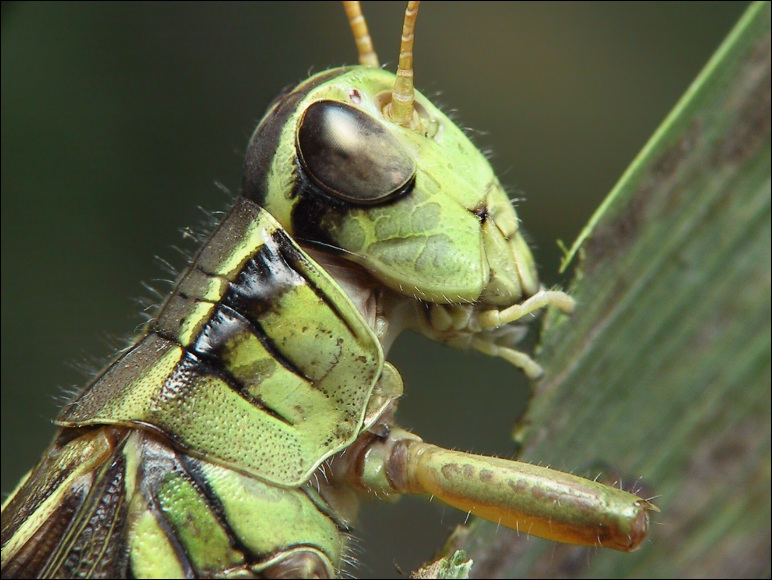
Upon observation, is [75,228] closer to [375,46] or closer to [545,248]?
[375,46]

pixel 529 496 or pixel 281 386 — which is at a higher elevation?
pixel 281 386

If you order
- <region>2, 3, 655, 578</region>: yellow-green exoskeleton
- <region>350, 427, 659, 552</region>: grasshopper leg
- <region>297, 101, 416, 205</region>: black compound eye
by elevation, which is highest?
<region>297, 101, 416, 205</region>: black compound eye

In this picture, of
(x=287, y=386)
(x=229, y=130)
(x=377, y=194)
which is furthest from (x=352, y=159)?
(x=229, y=130)

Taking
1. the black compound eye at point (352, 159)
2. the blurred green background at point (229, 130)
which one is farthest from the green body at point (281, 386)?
the blurred green background at point (229, 130)

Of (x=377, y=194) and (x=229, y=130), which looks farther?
(x=229, y=130)

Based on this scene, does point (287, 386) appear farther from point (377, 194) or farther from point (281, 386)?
point (377, 194)

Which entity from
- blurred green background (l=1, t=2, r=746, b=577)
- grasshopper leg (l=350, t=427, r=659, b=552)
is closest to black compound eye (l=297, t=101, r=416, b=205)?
grasshopper leg (l=350, t=427, r=659, b=552)

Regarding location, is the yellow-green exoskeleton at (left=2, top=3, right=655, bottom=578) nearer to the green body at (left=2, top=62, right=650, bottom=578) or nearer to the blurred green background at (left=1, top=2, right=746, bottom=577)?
the green body at (left=2, top=62, right=650, bottom=578)

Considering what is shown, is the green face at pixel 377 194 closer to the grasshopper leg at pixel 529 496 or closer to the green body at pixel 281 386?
the green body at pixel 281 386
